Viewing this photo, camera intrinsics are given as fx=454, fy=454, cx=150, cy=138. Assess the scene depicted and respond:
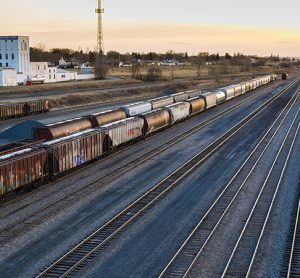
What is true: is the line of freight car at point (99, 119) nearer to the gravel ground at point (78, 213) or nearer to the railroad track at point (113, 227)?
the gravel ground at point (78, 213)

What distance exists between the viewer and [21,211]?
2208 cm

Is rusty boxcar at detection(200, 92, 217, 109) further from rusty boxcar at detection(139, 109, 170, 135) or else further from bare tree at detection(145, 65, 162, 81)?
bare tree at detection(145, 65, 162, 81)

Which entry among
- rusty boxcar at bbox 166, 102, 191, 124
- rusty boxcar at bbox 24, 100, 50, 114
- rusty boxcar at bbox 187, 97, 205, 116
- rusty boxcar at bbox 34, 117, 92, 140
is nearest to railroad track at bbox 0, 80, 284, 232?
rusty boxcar at bbox 34, 117, 92, 140

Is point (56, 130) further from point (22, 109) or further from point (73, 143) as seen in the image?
point (22, 109)

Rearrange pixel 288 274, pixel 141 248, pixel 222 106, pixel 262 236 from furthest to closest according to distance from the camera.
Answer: pixel 222 106, pixel 262 236, pixel 141 248, pixel 288 274

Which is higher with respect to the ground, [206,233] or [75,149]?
[75,149]

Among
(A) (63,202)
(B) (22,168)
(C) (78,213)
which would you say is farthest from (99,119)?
(C) (78,213)

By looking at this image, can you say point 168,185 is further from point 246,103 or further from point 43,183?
point 246,103

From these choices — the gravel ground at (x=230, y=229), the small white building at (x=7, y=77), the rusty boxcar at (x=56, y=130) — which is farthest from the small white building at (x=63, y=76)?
the gravel ground at (x=230, y=229)

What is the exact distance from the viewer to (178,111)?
51062mm

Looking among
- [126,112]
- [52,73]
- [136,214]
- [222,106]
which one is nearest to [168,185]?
[136,214]

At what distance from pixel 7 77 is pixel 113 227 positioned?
84722 millimetres

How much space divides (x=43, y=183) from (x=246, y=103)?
57121 millimetres

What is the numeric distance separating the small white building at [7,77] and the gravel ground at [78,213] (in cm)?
6949
